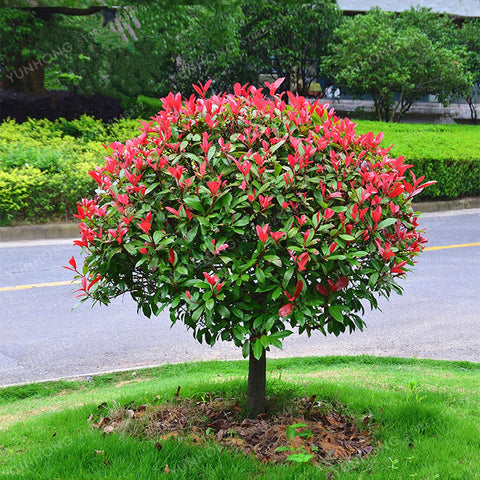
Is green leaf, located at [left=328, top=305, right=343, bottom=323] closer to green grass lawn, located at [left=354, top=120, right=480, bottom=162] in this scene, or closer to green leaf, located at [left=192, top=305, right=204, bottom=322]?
green leaf, located at [left=192, top=305, right=204, bottom=322]

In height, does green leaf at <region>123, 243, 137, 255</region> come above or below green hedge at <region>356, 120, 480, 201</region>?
above

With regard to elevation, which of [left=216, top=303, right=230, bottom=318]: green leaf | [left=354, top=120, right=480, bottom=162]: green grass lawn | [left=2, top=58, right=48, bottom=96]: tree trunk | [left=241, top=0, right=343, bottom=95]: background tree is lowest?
[left=354, top=120, right=480, bottom=162]: green grass lawn

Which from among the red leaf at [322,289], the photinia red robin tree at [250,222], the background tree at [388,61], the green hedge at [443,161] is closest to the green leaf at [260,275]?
the photinia red robin tree at [250,222]

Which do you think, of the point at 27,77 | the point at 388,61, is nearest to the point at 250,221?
the point at 27,77

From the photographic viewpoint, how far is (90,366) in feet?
19.5

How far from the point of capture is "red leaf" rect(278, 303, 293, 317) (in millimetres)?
3172

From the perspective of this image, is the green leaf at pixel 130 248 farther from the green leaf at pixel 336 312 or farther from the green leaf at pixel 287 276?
the green leaf at pixel 336 312

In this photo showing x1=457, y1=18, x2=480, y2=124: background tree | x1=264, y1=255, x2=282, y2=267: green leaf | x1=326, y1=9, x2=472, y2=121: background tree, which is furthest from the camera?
x1=457, y1=18, x2=480, y2=124: background tree

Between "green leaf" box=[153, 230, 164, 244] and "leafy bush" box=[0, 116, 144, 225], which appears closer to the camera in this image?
"green leaf" box=[153, 230, 164, 244]

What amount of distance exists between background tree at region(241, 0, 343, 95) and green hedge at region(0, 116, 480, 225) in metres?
4.74

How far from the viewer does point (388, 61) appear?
2236cm

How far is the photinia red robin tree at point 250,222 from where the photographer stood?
129 inches

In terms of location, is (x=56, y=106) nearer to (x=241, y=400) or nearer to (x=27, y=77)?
(x=27, y=77)

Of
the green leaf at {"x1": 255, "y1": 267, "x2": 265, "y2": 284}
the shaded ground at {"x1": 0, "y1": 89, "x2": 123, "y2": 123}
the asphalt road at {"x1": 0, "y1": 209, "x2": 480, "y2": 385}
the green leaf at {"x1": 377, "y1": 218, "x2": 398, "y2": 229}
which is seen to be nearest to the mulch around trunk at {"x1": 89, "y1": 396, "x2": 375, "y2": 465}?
the green leaf at {"x1": 255, "y1": 267, "x2": 265, "y2": 284}
